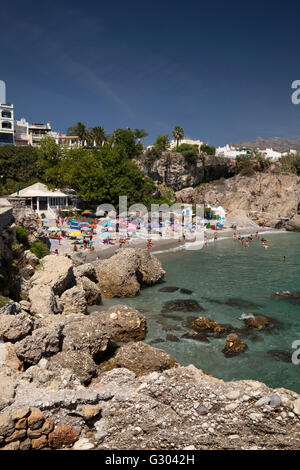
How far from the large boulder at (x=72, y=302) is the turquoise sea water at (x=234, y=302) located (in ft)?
12.2

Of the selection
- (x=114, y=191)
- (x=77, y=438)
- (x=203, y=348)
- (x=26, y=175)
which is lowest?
(x=203, y=348)

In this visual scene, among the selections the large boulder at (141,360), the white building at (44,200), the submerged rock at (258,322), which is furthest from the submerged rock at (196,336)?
the white building at (44,200)

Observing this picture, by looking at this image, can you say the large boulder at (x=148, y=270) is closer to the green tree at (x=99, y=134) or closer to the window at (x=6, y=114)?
the green tree at (x=99, y=134)

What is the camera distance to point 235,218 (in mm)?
67750

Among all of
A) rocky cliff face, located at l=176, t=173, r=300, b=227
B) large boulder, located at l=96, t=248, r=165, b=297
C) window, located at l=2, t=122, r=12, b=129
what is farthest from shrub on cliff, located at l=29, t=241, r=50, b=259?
window, located at l=2, t=122, r=12, b=129

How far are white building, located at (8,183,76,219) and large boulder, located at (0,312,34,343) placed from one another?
38.4 metres

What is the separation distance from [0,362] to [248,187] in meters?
78.2

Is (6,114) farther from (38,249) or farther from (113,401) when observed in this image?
(113,401)

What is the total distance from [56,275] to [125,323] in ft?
16.4

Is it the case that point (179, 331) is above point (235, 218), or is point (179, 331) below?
Result: below

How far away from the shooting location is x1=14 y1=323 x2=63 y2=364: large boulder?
10.5 m

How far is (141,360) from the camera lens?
12.5 m
